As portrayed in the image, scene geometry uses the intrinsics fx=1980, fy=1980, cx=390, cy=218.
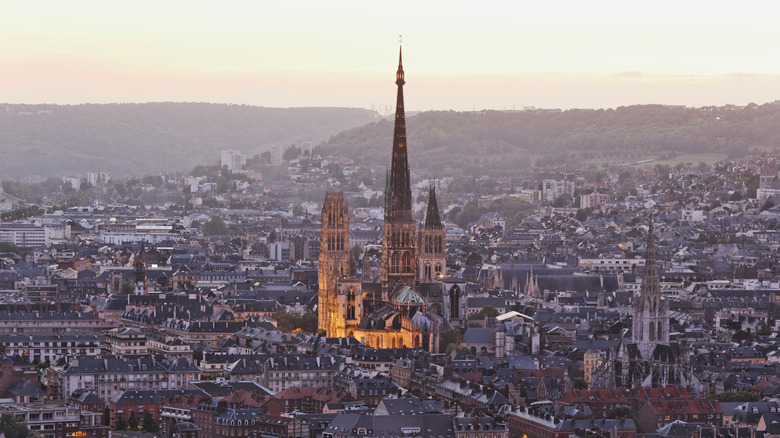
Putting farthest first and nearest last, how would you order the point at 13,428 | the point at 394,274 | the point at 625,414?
the point at 394,274, the point at 625,414, the point at 13,428

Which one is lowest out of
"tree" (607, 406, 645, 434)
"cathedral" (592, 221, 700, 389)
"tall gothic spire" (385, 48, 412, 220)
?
"tree" (607, 406, 645, 434)

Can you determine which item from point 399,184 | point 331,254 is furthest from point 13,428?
point 399,184

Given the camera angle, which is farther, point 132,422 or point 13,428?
point 132,422

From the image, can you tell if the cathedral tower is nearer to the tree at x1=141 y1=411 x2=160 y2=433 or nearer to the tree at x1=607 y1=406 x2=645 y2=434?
the tree at x1=141 y1=411 x2=160 y2=433

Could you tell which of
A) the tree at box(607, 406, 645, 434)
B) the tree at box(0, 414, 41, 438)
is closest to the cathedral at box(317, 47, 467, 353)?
the tree at box(607, 406, 645, 434)

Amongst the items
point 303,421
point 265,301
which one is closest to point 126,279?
point 265,301

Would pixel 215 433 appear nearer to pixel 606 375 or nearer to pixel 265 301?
pixel 606 375

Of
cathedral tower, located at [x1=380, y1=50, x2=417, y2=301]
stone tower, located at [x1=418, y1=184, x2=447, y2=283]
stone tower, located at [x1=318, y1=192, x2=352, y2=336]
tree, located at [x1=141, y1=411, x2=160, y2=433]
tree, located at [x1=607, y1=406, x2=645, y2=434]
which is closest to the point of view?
tree, located at [x1=607, y1=406, x2=645, y2=434]

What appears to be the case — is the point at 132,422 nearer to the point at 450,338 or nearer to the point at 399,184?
the point at 450,338
